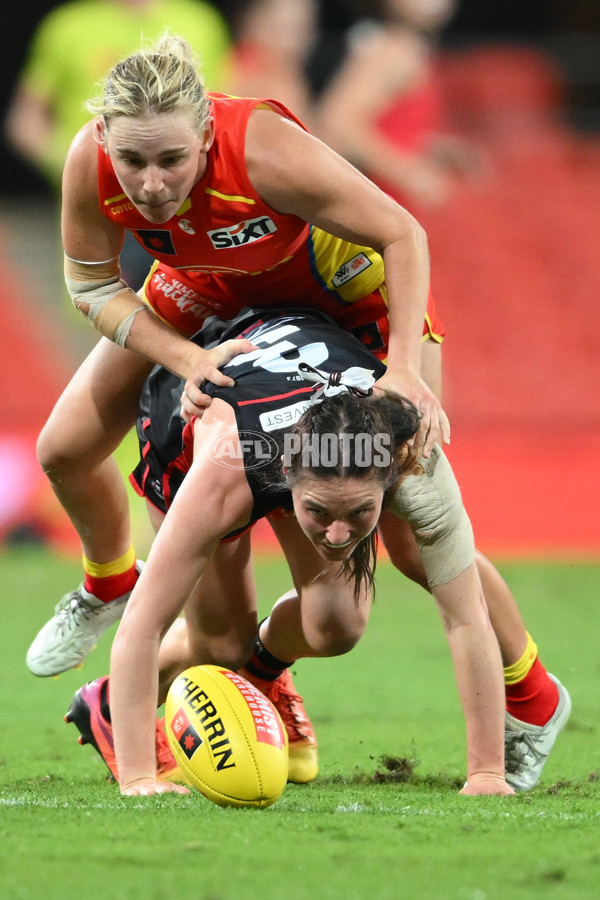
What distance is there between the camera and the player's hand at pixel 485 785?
11.6 feet

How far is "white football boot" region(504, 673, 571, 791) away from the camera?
387 centimetres

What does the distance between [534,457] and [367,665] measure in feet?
18.2

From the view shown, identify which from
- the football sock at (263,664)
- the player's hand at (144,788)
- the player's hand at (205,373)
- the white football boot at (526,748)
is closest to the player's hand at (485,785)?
the white football boot at (526,748)

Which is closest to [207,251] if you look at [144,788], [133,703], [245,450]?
[245,450]

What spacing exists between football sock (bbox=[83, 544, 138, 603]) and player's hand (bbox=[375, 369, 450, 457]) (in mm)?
1529

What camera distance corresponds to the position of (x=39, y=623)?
6.78m

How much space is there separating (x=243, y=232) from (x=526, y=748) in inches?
67.1

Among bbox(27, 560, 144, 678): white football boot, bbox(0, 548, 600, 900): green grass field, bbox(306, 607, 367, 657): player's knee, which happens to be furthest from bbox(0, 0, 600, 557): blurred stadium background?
bbox(306, 607, 367, 657): player's knee

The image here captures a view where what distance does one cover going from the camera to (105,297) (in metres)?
3.96

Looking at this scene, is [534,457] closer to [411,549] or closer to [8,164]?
[8,164]

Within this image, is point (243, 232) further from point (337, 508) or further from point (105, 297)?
point (337, 508)

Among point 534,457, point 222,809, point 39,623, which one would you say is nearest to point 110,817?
point 222,809

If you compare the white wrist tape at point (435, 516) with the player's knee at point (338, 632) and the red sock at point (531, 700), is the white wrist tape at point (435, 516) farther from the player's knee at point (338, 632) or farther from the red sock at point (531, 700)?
the red sock at point (531, 700)

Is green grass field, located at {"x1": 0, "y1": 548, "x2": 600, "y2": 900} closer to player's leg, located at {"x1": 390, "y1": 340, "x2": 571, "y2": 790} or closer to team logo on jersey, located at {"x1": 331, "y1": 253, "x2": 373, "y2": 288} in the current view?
player's leg, located at {"x1": 390, "y1": 340, "x2": 571, "y2": 790}
